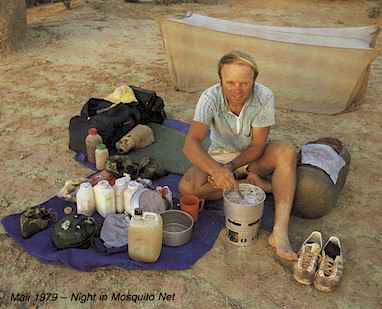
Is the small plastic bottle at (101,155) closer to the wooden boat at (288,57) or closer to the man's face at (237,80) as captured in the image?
the man's face at (237,80)

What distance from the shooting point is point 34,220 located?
262 centimetres

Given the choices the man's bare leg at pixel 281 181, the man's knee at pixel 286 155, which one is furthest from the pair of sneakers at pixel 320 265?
the man's knee at pixel 286 155

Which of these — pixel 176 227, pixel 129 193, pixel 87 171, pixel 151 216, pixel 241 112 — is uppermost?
pixel 241 112

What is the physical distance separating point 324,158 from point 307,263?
829 millimetres

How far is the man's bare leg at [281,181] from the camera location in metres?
2.55

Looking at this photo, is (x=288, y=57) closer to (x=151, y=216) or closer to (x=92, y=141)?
(x=92, y=141)

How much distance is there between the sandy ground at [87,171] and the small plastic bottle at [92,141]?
0.14 meters

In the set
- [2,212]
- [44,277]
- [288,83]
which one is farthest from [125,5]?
[44,277]

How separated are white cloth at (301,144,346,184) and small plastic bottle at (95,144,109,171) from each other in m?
1.45

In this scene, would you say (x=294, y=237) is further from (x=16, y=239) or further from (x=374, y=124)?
(x=374, y=124)

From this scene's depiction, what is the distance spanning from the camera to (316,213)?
286 cm

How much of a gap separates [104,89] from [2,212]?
2399 mm

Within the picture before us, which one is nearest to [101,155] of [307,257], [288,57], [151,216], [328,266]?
[151,216]

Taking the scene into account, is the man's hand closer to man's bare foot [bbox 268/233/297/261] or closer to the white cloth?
man's bare foot [bbox 268/233/297/261]
